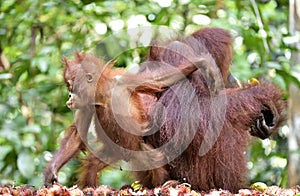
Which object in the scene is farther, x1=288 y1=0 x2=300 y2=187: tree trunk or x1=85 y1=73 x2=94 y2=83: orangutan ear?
x1=288 y1=0 x2=300 y2=187: tree trunk

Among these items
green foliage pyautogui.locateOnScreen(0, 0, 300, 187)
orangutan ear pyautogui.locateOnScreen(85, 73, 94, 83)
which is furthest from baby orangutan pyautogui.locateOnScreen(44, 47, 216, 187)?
green foliage pyautogui.locateOnScreen(0, 0, 300, 187)

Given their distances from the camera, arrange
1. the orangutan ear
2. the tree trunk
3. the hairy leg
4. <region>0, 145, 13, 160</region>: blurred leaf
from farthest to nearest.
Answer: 1. <region>0, 145, 13, 160</region>: blurred leaf
2. the tree trunk
3. the hairy leg
4. the orangutan ear

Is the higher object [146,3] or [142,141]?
[142,141]

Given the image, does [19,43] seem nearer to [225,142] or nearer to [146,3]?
[146,3]

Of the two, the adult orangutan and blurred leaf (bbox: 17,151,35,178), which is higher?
the adult orangutan

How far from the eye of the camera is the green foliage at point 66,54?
2348 mm

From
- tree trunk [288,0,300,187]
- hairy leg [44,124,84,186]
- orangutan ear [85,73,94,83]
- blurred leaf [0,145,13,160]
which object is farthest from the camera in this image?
blurred leaf [0,145,13,160]

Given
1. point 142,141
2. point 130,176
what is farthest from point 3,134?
point 142,141

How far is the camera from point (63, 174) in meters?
2.44

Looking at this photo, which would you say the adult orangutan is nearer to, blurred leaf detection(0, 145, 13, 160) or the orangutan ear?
the orangutan ear

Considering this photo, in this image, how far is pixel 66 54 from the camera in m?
2.34

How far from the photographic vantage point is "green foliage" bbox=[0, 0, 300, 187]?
2.35 meters

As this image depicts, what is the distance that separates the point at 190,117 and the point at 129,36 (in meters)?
1.09

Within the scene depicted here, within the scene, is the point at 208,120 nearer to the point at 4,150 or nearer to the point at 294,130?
the point at 294,130
